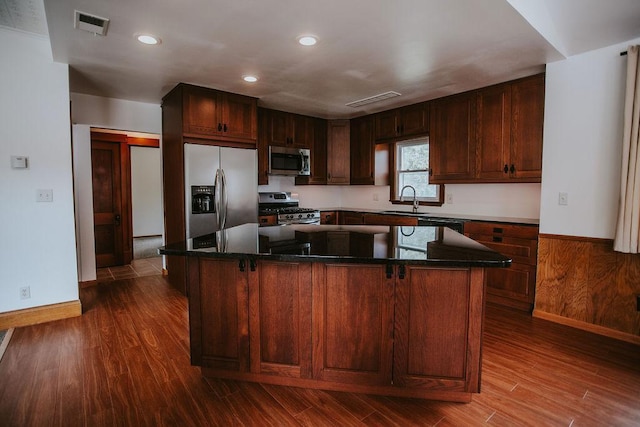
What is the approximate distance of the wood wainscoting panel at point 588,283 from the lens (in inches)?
106

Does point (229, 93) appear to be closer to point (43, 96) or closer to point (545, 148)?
point (43, 96)

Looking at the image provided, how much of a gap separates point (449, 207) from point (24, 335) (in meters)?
4.76

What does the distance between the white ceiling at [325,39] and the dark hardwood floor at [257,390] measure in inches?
94.4

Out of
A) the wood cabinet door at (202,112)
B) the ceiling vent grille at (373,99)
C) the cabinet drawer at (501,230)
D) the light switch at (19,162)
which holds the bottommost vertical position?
the cabinet drawer at (501,230)

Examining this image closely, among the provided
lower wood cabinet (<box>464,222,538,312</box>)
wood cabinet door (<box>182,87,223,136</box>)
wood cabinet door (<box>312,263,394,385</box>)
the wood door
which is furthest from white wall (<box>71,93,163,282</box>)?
lower wood cabinet (<box>464,222,538,312</box>)

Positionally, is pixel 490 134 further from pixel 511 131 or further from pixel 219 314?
pixel 219 314

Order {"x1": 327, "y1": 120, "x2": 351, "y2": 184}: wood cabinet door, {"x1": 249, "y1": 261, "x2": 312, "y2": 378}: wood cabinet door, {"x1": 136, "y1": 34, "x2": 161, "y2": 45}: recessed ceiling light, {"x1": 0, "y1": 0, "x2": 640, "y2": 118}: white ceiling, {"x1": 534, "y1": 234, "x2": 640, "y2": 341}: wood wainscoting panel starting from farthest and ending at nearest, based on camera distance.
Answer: {"x1": 327, "y1": 120, "x2": 351, "y2": 184}: wood cabinet door → {"x1": 534, "y1": 234, "x2": 640, "y2": 341}: wood wainscoting panel → {"x1": 136, "y1": 34, "x2": 161, "y2": 45}: recessed ceiling light → {"x1": 0, "y1": 0, "x2": 640, "y2": 118}: white ceiling → {"x1": 249, "y1": 261, "x2": 312, "y2": 378}: wood cabinet door

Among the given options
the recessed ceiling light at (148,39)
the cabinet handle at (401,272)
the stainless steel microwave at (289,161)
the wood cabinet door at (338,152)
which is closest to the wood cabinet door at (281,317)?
the cabinet handle at (401,272)

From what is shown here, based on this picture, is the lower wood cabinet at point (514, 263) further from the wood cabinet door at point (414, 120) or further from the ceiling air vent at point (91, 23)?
the ceiling air vent at point (91, 23)

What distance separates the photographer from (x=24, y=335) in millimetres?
2805

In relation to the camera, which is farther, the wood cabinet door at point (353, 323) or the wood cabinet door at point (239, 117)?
the wood cabinet door at point (239, 117)

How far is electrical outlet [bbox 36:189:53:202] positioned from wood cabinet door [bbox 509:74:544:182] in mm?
4628

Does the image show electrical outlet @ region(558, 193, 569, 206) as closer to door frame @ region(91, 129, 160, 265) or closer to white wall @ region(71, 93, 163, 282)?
white wall @ region(71, 93, 163, 282)

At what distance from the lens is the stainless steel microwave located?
4828 mm
